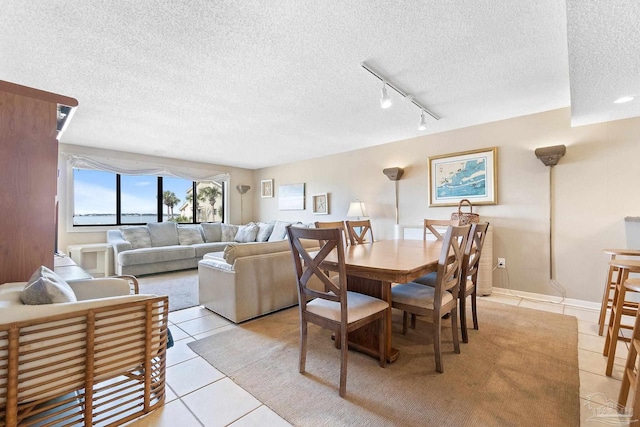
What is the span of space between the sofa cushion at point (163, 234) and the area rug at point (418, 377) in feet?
11.8

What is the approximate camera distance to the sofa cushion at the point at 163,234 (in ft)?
16.7

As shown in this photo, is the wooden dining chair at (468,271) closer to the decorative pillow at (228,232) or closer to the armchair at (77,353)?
the armchair at (77,353)

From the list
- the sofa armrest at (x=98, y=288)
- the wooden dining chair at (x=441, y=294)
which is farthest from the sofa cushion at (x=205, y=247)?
the wooden dining chair at (x=441, y=294)

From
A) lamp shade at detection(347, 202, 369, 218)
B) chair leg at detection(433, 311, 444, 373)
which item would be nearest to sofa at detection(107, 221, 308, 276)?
lamp shade at detection(347, 202, 369, 218)

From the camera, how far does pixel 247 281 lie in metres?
2.54

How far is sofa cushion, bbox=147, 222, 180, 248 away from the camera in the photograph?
16.7ft

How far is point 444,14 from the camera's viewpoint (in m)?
1.62

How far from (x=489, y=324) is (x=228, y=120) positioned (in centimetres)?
371

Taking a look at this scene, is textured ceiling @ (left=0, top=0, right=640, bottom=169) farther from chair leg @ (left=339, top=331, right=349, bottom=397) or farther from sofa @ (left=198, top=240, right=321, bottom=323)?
chair leg @ (left=339, top=331, right=349, bottom=397)

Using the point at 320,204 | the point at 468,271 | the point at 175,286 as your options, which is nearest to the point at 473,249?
the point at 468,271

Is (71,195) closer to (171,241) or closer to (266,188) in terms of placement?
(171,241)

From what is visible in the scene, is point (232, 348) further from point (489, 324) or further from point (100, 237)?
point (100, 237)

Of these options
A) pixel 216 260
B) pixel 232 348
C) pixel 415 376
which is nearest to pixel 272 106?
pixel 216 260

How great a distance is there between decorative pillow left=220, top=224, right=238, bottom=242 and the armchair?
4.53m
